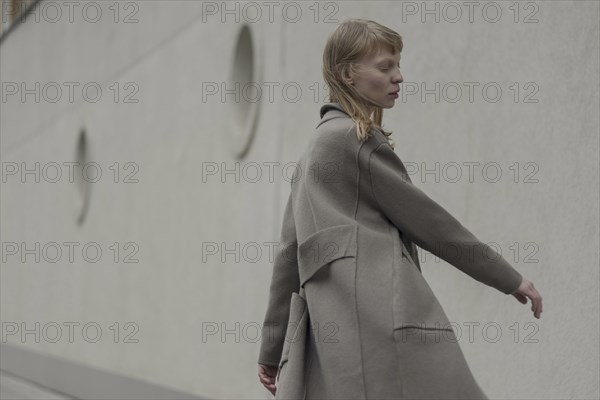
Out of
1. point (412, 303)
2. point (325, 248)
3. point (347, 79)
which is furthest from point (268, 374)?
point (347, 79)

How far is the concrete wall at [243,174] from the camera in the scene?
5609 millimetres

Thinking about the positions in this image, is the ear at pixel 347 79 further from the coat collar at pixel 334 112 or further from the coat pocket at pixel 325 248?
the coat pocket at pixel 325 248

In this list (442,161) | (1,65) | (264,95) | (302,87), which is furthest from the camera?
(1,65)

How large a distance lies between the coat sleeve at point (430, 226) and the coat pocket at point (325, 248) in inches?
5.1

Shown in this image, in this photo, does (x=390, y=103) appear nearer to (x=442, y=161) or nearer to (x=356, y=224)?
(x=356, y=224)

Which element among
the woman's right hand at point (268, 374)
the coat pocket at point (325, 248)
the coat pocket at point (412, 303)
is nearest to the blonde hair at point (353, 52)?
the coat pocket at point (325, 248)

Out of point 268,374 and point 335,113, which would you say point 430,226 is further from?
point 268,374

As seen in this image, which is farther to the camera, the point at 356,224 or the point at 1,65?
the point at 1,65

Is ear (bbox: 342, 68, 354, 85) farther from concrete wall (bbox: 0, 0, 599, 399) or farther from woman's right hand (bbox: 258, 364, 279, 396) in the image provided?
concrete wall (bbox: 0, 0, 599, 399)

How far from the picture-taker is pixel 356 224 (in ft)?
10.4

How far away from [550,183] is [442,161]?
101 centimetres

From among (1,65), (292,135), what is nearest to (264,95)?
(292,135)

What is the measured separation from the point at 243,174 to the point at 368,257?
6737mm

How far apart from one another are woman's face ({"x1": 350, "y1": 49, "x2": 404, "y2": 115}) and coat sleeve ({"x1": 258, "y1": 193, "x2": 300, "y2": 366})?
1.32 ft
